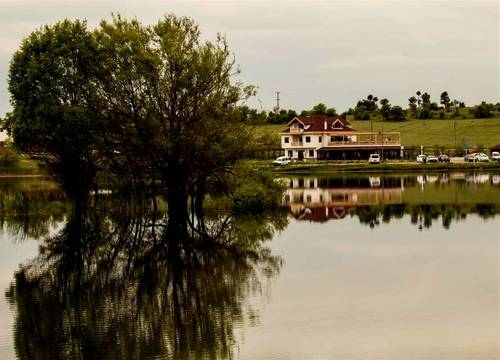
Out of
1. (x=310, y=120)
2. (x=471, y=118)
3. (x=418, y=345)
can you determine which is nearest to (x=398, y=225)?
(x=418, y=345)

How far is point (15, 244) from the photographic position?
137 ft

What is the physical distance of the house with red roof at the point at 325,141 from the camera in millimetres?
138500

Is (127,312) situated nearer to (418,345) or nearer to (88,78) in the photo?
(418,345)

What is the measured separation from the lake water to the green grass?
105703 mm

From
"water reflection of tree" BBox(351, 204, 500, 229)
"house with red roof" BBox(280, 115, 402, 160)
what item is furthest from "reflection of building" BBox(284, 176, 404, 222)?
"house with red roof" BBox(280, 115, 402, 160)

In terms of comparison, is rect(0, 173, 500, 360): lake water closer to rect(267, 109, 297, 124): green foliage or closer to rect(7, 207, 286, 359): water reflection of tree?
rect(7, 207, 286, 359): water reflection of tree

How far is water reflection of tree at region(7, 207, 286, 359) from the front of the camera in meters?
22.1

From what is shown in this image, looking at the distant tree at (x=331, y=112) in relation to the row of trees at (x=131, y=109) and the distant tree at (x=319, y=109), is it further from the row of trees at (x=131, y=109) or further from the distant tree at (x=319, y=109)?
the row of trees at (x=131, y=109)

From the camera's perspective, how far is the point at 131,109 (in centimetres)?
5319

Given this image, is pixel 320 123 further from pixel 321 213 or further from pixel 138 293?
pixel 138 293

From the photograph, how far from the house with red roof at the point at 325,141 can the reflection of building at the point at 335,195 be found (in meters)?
40.3

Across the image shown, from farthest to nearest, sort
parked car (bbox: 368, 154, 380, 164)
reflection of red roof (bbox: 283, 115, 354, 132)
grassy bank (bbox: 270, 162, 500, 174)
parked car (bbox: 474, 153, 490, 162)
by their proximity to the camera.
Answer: reflection of red roof (bbox: 283, 115, 354, 132) < parked car (bbox: 368, 154, 380, 164) < parked car (bbox: 474, 153, 490, 162) < grassy bank (bbox: 270, 162, 500, 174)

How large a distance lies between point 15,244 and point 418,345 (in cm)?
2537

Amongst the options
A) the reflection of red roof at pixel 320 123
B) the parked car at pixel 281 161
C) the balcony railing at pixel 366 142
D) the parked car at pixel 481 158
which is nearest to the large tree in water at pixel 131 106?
the parked car at pixel 281 161
